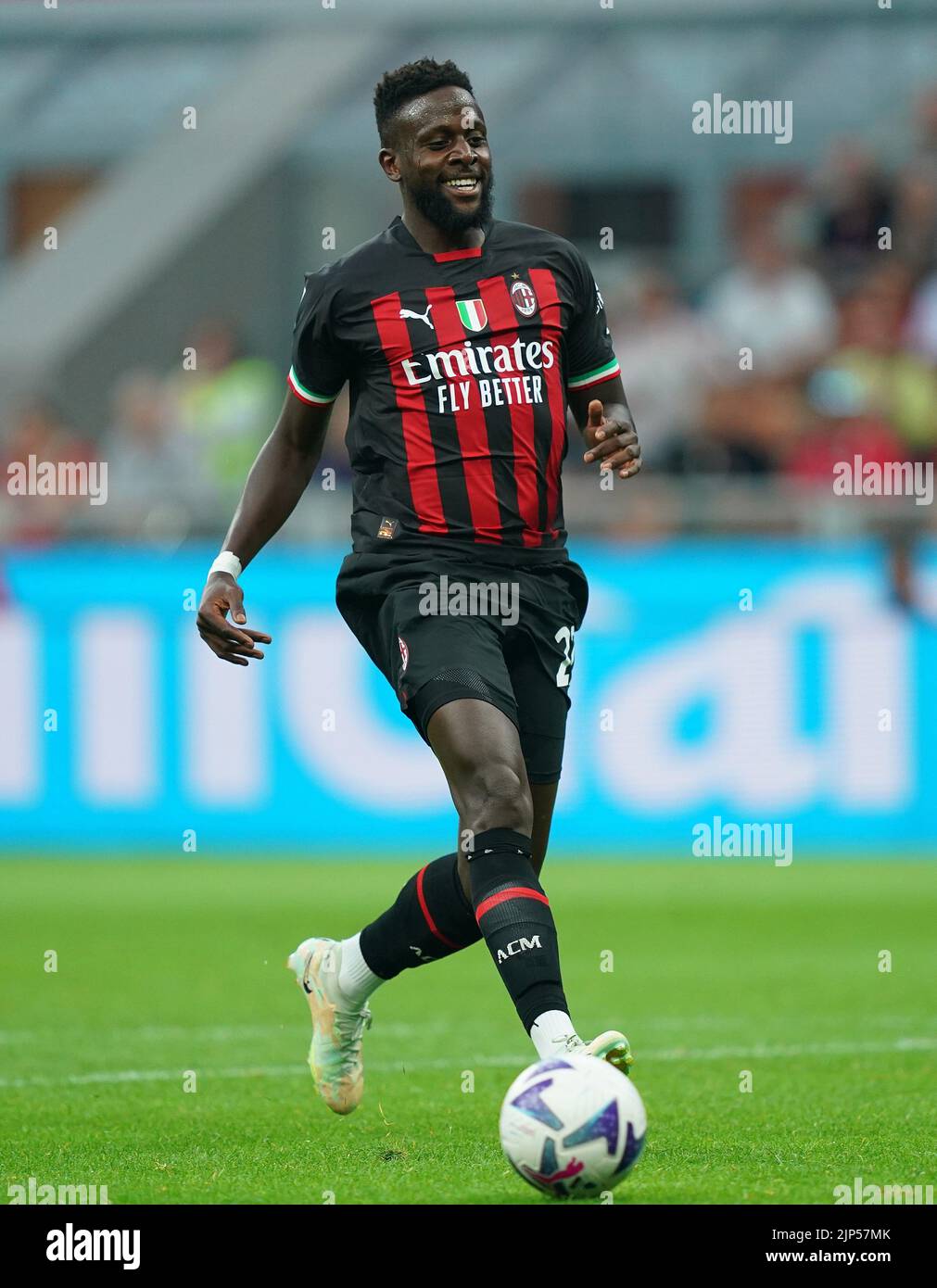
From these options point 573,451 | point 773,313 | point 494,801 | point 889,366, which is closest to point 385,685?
point 573,451

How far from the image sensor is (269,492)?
18.9 feet

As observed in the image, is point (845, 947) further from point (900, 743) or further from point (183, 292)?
point (183, 292)

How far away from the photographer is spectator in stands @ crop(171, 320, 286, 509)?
14.7 metres

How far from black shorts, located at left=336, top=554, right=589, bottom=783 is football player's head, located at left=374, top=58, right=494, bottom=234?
0.91m

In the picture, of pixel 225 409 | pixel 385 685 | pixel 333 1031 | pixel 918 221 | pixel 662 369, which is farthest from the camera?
pixel 918 221

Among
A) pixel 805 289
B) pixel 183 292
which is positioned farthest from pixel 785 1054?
pixel 183 292

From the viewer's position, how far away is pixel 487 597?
5.35 m

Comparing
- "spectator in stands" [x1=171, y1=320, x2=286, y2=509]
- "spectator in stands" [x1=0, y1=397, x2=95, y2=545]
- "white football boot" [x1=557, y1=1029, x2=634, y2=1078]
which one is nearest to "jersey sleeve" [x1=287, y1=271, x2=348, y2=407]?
"white football boot" [x1=557, y1=1029, x2=634, y2=1078]

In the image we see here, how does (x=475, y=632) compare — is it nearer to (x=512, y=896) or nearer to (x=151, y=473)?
(x=512, y=896)

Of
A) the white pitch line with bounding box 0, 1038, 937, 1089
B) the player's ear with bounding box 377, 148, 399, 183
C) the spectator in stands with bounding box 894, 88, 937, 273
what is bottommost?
the white pitch line with bounding box 0, 1038, 937, 1089

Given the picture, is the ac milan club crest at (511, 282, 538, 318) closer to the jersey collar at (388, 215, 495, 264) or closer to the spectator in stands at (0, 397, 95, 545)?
the jersey collar at (388, 215, 495, 264)

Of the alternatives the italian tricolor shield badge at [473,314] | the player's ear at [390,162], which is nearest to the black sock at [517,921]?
the italian tricolor shield badge at [473,314]

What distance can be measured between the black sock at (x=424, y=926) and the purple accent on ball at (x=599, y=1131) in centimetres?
115

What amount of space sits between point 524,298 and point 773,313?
973 centimetres
